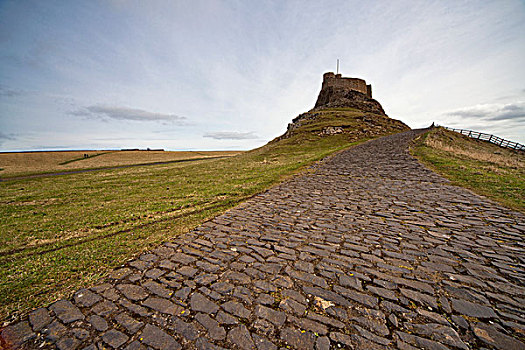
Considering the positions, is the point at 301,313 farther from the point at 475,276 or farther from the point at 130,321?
the point at 475,276

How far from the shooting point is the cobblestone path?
8.73 ft

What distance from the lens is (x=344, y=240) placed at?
16.6ft

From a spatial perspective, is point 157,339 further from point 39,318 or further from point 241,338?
point 39,318

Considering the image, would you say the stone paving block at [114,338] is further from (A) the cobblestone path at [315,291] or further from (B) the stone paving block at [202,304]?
(B) the stone paving block at [202,304]

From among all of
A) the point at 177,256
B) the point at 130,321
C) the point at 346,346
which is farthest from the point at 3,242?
the point at 346,346

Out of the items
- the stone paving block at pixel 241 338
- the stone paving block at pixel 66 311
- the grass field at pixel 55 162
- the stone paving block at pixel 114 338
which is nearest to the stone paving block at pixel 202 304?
the stone paving block at pixel 241 338

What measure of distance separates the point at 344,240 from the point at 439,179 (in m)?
8.87

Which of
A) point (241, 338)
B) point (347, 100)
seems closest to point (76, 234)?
point (241, 338)

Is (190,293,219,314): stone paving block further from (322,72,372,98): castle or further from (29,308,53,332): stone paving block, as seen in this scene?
(322,72,372,98): castle

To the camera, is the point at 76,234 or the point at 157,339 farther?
the point at 76,234

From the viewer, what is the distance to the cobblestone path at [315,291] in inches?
105

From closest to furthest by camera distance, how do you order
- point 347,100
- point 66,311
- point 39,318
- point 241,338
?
1. point 241,338
2. point 39,318
3. point 66,311
4. point 347,100

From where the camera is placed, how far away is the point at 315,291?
3426mm

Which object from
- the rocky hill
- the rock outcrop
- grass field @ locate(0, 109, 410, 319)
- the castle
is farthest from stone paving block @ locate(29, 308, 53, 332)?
the castle
